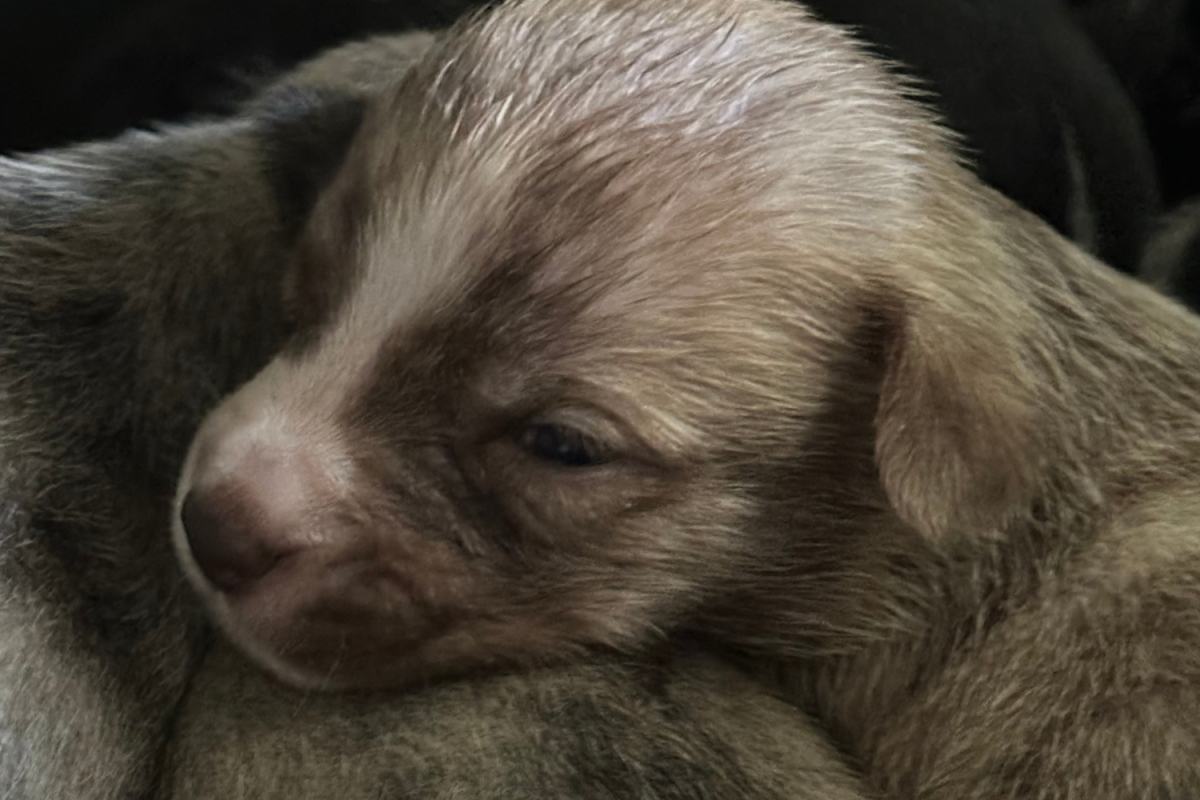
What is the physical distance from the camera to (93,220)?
126 centimetres

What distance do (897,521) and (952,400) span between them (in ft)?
0.50

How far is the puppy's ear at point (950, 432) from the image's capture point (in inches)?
41.9

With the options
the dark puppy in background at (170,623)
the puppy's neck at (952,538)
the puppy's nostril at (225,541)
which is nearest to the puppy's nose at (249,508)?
the puppy's nostril at (225,541)

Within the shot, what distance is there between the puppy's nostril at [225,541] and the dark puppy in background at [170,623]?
110 millimetres

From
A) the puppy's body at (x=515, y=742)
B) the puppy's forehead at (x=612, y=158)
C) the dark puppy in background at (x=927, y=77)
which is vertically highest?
the puppy's forehead at (x=612, y=158)

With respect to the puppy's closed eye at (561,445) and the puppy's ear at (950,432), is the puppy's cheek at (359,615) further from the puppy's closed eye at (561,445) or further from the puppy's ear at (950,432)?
the puppy's ear at (950,432)

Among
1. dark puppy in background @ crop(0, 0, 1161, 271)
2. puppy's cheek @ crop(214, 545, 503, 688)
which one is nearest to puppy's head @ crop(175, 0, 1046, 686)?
puppy's cheek @ crop(214, 545, 503, 688)

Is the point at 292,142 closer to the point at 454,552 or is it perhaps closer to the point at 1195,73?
the point at 454,552

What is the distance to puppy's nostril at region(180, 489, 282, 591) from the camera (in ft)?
3.56

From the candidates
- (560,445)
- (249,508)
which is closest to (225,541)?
(249,508)

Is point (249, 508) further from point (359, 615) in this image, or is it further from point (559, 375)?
point (559, 375)

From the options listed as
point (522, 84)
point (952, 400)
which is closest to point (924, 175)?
point (952, 400)

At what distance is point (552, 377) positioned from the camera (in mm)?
1082

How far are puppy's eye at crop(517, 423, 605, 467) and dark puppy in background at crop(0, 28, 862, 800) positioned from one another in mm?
197
